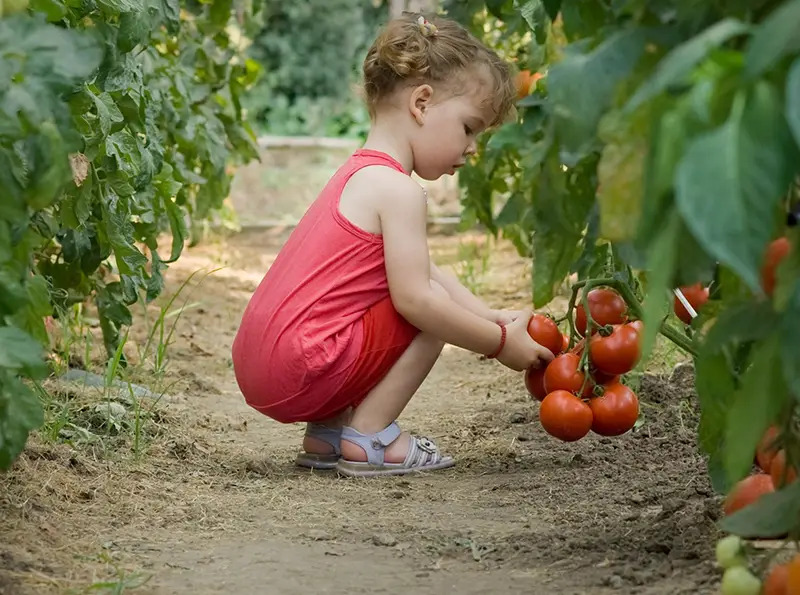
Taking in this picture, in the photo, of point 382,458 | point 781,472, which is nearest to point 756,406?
point 781,472

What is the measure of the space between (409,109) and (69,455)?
115 cm

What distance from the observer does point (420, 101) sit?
303 centimetres

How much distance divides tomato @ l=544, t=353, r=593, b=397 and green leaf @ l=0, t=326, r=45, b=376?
1.28m

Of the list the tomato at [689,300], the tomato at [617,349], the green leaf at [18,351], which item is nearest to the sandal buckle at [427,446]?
the tomato at [617,349]

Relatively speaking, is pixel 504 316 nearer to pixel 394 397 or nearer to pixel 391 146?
pixel 394 397

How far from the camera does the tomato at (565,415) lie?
255 cm


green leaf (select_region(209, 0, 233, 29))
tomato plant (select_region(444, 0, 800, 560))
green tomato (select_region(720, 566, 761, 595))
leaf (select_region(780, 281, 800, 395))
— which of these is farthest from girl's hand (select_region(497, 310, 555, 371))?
green leaf (select_region(209, 0, 233, 29))

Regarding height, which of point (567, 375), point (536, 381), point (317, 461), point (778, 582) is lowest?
point (317, 461)

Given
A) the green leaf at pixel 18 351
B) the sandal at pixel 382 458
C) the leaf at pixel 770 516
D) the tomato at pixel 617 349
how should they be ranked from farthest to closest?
the sandal at pixel 382 458 < the tomato at pixel 617 349 < the green leaf at pixel 18 351 < the leaf at pixel 770 516

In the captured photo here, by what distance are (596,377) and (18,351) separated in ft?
4.61

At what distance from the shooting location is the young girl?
2.87 metres

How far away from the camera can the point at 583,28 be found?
1.73 meters

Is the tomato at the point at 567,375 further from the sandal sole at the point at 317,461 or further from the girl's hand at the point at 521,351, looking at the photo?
A: the sandal sole at the point at 317,461

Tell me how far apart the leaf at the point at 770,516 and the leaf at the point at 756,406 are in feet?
0.33
